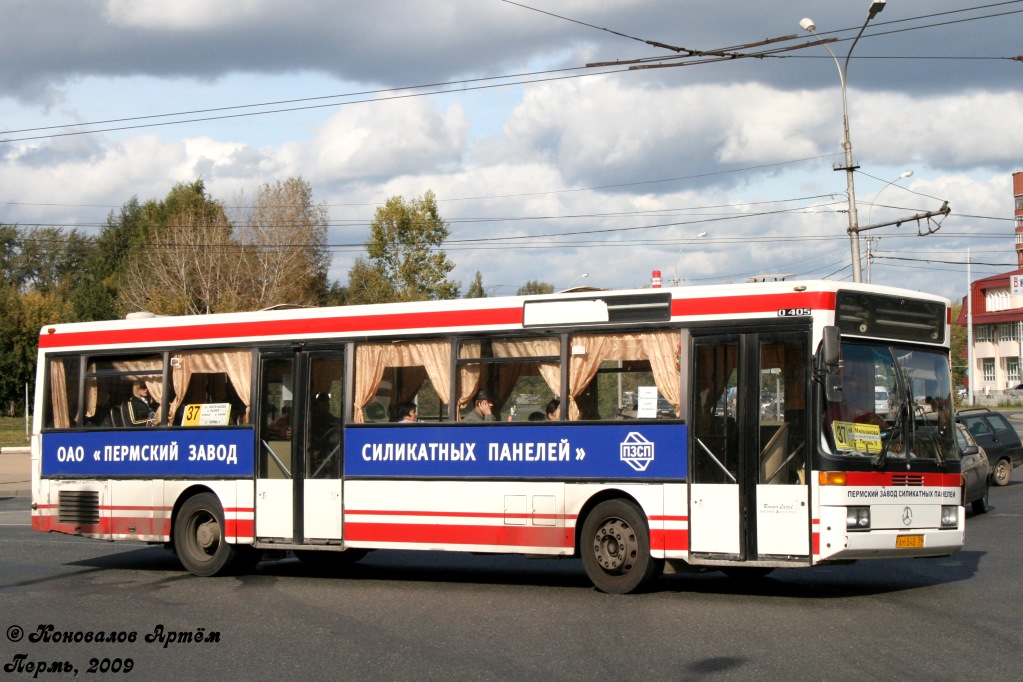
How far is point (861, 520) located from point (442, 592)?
4.27 meters

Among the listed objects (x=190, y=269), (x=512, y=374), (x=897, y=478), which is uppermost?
(x=190, y=269)

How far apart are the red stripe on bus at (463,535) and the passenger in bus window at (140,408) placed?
10.8 ft

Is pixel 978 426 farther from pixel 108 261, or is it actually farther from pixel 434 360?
pixel 108 261

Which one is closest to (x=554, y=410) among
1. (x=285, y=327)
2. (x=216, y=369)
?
(x=285, y=327)

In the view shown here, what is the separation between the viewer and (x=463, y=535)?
41.0ft

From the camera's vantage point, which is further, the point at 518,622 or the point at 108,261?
the point at 108,261

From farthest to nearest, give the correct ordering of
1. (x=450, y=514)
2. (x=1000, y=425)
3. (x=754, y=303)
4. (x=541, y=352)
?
1. (x=1000, y=425)
2. (x=450, y=514)
3. (x=541, y=352)
4. (x=754, y=303)

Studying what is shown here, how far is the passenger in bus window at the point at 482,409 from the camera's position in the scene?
41.3ft

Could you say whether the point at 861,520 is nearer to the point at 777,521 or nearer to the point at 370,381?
the point at 777,521

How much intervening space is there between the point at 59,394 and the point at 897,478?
1053cm

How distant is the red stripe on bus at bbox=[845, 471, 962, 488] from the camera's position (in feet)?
34.9

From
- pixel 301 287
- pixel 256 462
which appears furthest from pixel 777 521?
pixel 301 287

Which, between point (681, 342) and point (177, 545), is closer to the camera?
point (681, 342)

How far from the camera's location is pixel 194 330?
48.1 feet
